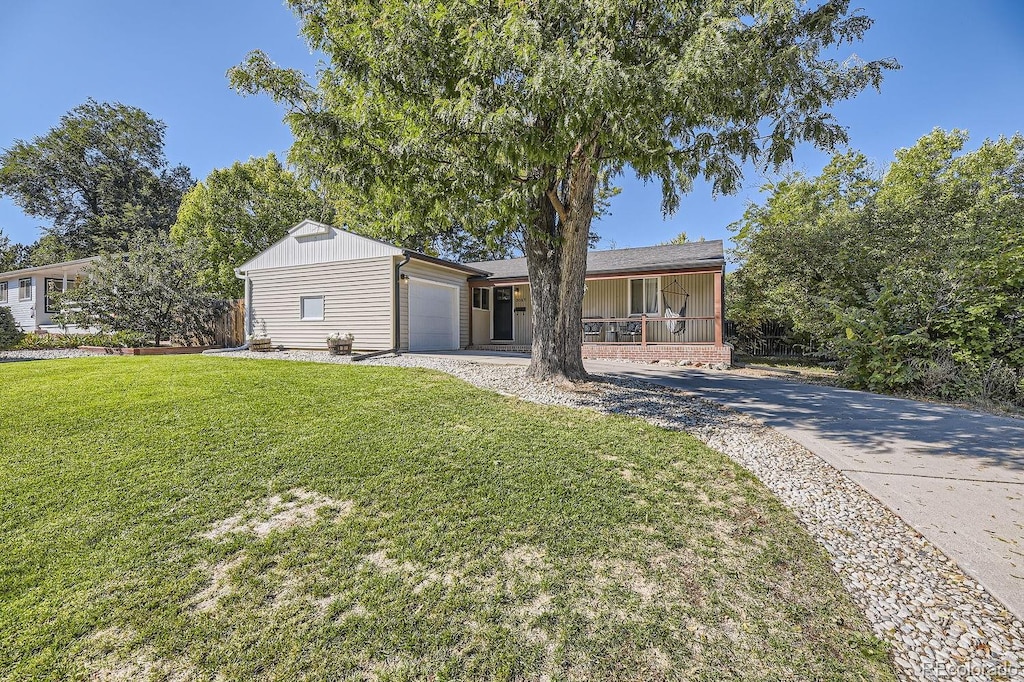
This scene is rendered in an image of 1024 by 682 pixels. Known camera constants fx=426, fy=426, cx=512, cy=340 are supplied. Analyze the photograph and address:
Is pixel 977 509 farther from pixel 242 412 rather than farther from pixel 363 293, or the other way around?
pixel 363 293

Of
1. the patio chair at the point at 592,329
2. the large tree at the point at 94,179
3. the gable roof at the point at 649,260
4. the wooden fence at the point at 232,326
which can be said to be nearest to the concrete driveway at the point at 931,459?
the gable roof at the point at 649,260

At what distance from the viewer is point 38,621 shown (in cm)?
193

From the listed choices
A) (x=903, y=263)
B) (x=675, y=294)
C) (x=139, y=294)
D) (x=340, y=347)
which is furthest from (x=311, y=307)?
(x=903, y=263)

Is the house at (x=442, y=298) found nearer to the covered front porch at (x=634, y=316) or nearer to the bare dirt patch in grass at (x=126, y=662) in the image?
the covered front porch at (x=634, y=316)

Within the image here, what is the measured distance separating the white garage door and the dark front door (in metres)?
2.32

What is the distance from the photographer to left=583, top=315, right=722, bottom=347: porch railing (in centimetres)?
1347

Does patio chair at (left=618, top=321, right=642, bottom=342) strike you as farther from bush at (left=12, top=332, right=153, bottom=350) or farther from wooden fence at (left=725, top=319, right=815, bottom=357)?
bush at (left=12, top=332, right=153, bottom=350)

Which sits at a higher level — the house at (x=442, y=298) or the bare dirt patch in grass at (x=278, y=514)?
the house at (x=442, y=298)

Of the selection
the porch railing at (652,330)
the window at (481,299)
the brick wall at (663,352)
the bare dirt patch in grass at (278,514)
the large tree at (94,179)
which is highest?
the large tree at (94,179)

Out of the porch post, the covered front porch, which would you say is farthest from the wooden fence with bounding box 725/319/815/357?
the porch post

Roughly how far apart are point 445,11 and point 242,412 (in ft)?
17.4

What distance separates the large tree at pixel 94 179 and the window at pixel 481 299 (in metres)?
28.0

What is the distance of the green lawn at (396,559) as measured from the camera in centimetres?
180

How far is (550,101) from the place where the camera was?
14.7ft
